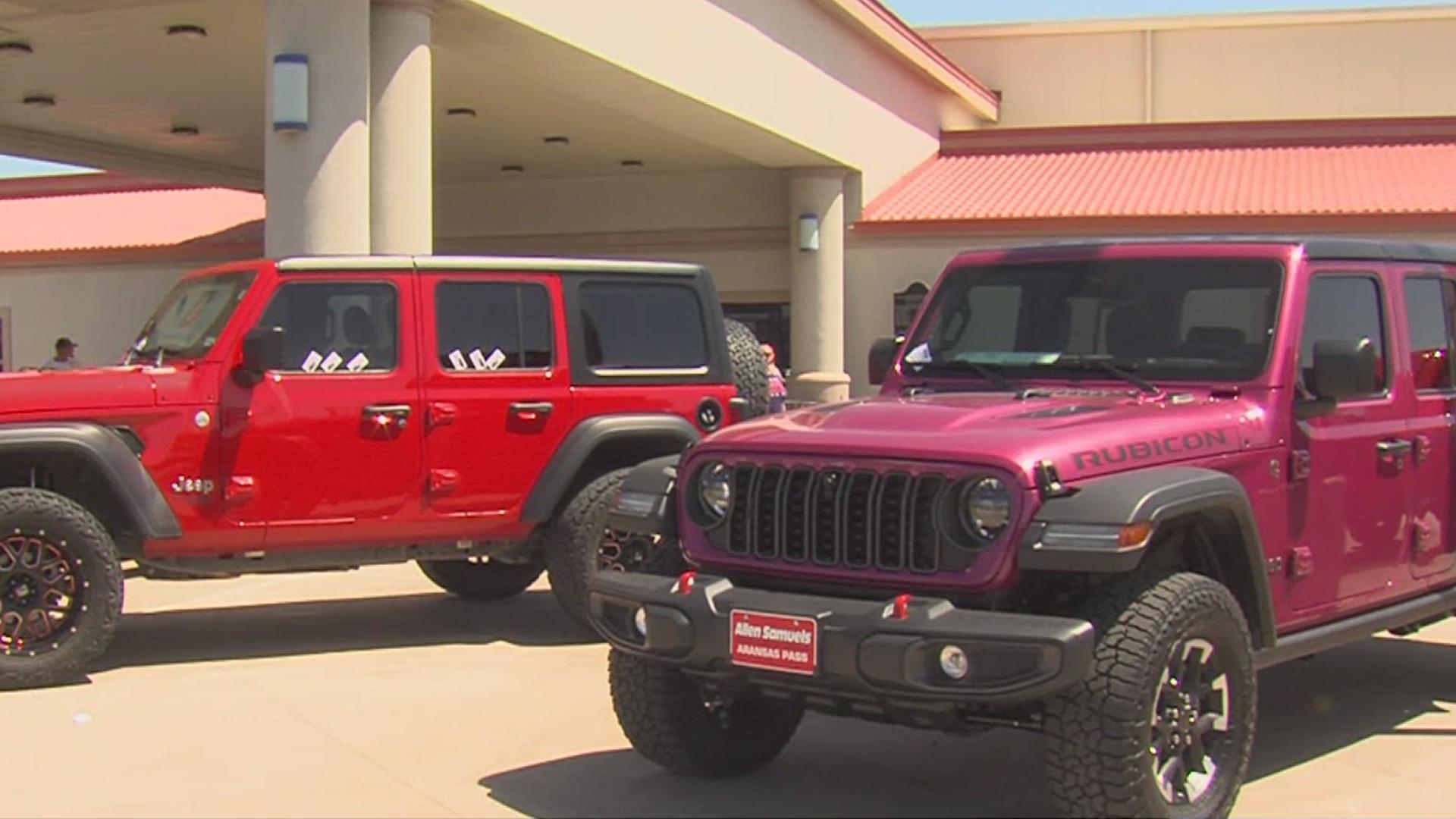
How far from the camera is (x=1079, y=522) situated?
4.80 meters

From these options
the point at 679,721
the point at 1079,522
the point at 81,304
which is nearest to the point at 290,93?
the point at 679,721

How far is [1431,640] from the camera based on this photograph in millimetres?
8961

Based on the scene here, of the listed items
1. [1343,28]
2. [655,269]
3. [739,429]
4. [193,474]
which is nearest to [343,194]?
[655,269]

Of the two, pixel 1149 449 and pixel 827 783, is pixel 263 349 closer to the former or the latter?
pixel 827 783

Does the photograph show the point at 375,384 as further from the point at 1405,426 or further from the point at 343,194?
the point at 1405,426

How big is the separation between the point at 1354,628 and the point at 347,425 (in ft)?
15.3

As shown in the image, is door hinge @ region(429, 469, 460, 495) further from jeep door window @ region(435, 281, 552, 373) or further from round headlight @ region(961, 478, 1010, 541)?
round headlight @ region(961, 478, 1010, 541)

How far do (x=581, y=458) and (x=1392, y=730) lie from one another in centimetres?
403

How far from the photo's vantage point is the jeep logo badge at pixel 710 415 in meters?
9.23

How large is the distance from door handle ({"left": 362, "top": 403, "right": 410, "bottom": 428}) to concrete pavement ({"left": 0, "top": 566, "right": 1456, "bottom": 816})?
1.18m

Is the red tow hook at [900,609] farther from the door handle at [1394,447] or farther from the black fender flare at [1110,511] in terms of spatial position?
the door handle at [1394,447]

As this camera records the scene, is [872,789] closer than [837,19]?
Yes

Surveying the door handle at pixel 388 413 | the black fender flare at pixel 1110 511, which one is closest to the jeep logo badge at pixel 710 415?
the door handle at pixel 388 413

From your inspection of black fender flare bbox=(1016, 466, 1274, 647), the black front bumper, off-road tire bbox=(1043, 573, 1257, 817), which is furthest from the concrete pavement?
black fender flare bbox=(1016, 466, 1274, 647)
